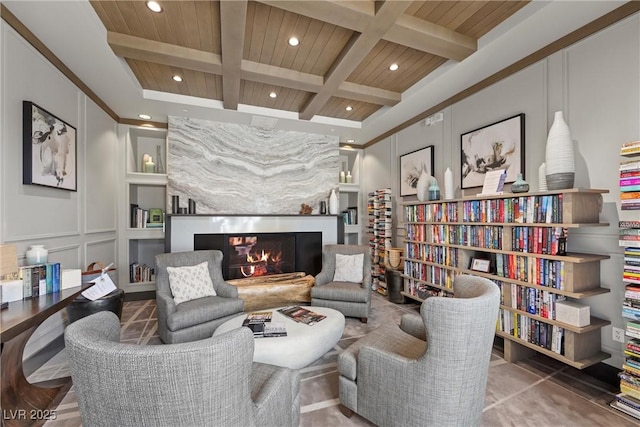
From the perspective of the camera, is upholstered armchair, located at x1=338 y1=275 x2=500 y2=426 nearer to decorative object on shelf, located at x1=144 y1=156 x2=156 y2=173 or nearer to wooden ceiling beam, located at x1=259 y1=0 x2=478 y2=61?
wooden ceiling beam, located at x1=259 y1=0 x2=478 y2=61

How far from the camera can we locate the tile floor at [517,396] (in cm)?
168

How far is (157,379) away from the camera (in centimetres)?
82

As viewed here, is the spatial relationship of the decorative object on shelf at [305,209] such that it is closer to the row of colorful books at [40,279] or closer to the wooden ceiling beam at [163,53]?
the wooden ceiling beam at [163,53]

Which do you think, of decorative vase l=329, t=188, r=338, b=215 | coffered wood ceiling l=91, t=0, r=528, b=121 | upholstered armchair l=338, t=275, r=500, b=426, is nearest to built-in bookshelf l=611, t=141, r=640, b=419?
upholstered armchair l=338, t=275, r=500, b=426

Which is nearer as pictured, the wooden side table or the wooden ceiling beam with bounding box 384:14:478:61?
the wooden side table

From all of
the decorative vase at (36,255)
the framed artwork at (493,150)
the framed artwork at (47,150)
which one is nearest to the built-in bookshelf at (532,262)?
the framed artwork at (493,150)

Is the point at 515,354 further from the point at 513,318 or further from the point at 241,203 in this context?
the point at 241,203

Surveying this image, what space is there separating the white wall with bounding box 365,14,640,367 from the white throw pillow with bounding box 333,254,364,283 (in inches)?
79.6

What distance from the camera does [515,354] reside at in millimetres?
2414

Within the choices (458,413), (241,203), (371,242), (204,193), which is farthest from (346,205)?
(458,413)

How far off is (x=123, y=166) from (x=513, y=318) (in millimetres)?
5161

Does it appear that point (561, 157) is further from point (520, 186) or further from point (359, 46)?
point (359, 46)

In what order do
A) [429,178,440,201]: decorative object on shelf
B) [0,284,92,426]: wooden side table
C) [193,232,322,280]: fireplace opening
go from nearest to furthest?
[0,284,92,426]: wooden side table, [429,178,440,201]: decorative object on shelf, [193,232,322,280]: fireplace opening

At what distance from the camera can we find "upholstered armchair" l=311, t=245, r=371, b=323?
3.19 m
